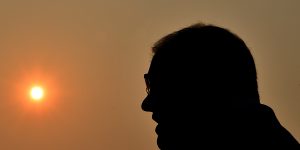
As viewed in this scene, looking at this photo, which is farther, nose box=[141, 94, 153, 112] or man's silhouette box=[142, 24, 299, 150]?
nose box=[141, 94, 153, 112]

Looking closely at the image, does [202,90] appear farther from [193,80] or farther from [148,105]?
[148,105]

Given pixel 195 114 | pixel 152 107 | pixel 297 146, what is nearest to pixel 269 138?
pixel 297 146

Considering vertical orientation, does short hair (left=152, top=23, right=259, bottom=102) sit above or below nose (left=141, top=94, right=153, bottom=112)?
above

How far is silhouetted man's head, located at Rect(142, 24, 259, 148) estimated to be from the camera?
1.06m

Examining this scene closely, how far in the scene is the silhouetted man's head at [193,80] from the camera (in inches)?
41.6

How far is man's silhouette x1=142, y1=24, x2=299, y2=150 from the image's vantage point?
1.00 meters

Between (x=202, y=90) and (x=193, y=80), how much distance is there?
0.10 ft

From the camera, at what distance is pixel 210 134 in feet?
3.32

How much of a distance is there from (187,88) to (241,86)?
0.13 meters

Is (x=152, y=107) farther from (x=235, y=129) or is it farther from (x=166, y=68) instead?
(x=235, y=129)

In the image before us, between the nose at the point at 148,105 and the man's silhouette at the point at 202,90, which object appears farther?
the nose at the point at 148,105

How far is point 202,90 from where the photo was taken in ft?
3.52

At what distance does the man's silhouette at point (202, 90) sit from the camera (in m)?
1.00

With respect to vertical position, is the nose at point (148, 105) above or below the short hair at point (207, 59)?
below
